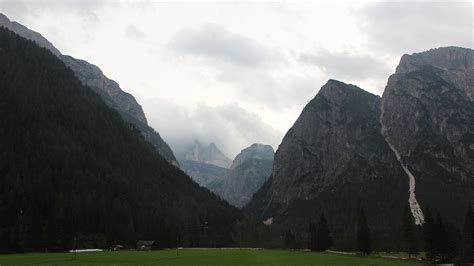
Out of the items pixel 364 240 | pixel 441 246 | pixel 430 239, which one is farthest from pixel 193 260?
pixel 364 240

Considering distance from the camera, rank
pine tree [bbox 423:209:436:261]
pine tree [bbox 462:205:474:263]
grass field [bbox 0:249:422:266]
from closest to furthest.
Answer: grass field [bbox 0:249:422:266] < pine tree [bbox 462:205:474:263] < pine tree [bbox 423:209:436:261]

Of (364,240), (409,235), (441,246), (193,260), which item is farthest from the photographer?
(364,240)

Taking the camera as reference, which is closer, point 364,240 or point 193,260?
point 193,260

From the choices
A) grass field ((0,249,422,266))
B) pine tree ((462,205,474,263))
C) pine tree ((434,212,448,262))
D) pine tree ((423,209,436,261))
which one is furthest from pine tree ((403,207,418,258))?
grass field ((0,249,422,266))

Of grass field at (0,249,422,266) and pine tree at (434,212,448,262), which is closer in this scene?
grass field at (0,249,422,266)

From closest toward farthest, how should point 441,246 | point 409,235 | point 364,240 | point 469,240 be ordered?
1. point 469,240
2. point 441,246
3. point 409,235
4. point 364,240

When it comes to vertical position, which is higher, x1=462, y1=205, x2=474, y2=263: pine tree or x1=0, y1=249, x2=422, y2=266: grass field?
x1=462, y1=205, x2=474, y2=263: pine tree

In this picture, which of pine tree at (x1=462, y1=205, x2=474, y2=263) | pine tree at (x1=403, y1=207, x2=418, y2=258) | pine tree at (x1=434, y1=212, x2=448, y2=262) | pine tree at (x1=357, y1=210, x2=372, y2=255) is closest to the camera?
pine tree at (x1=462, y1=205, x2=474, y2=263)

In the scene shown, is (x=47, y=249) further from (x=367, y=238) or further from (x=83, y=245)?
(x=367, y=238)

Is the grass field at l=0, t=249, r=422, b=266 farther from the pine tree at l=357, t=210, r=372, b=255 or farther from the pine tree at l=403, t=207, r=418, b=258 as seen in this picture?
the pine tree at l=357, t=210, r=372, b=255

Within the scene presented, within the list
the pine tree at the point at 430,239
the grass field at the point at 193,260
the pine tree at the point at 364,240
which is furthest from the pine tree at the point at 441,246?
the pine tree at the point at 364,240

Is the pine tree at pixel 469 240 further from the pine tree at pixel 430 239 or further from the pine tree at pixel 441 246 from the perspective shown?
the pine tree at pixel 430 239

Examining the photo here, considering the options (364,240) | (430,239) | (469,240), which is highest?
(430,239)

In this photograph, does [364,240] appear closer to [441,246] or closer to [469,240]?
[441,246]
